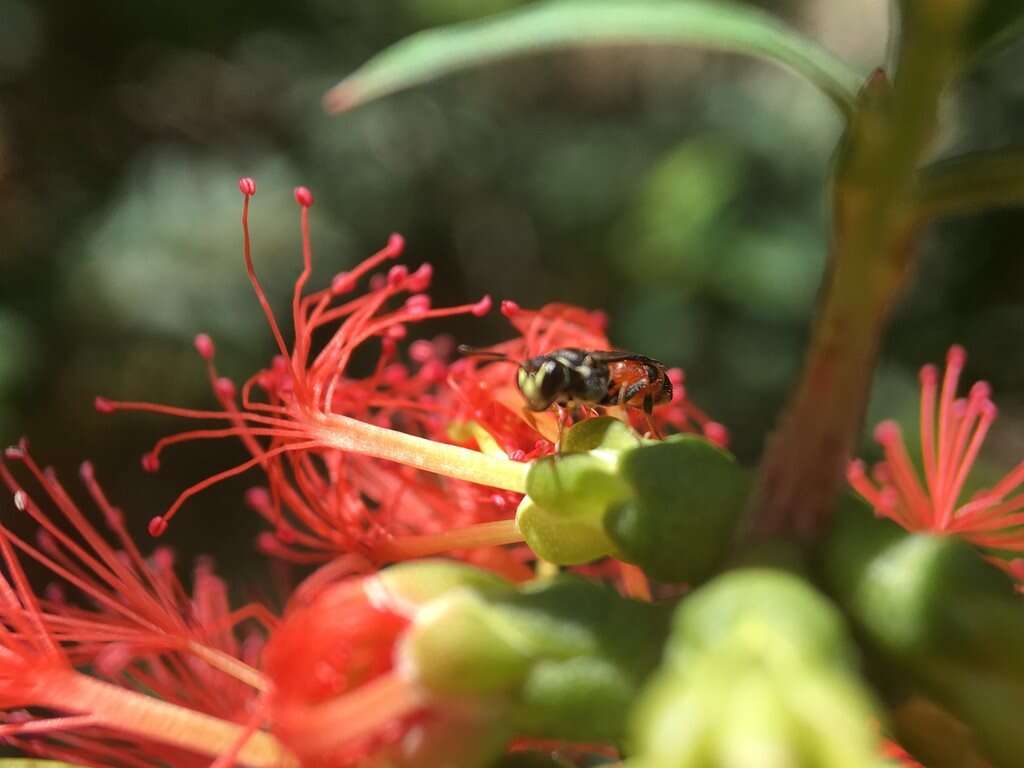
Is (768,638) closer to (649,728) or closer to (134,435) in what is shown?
(649,728)

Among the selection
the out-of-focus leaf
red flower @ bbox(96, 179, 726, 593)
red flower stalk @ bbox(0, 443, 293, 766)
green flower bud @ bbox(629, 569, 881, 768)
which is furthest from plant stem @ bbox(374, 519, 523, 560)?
the out-of-focus leaf

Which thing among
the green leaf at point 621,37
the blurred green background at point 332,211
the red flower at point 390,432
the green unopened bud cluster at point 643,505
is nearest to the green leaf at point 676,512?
the green unopened bud cluster at point 643,505

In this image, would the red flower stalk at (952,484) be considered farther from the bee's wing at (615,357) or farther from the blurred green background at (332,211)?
the blurred green background at (332,211)

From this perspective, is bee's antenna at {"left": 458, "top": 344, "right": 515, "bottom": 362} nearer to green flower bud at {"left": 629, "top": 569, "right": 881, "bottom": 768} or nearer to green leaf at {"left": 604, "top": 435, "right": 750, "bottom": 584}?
green leaf at {"left": 604, "top": 435, "right": 750, "bottom": 584}

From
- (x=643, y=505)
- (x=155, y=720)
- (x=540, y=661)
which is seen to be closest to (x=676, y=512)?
(x=643, y=505)

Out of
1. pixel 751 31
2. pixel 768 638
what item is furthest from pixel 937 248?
pixel 768 638

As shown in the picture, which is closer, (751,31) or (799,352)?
(751,31)

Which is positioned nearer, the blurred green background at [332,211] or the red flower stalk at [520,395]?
the red flower stalk at [520,395]

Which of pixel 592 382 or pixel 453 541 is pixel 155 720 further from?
pixel 592 382
